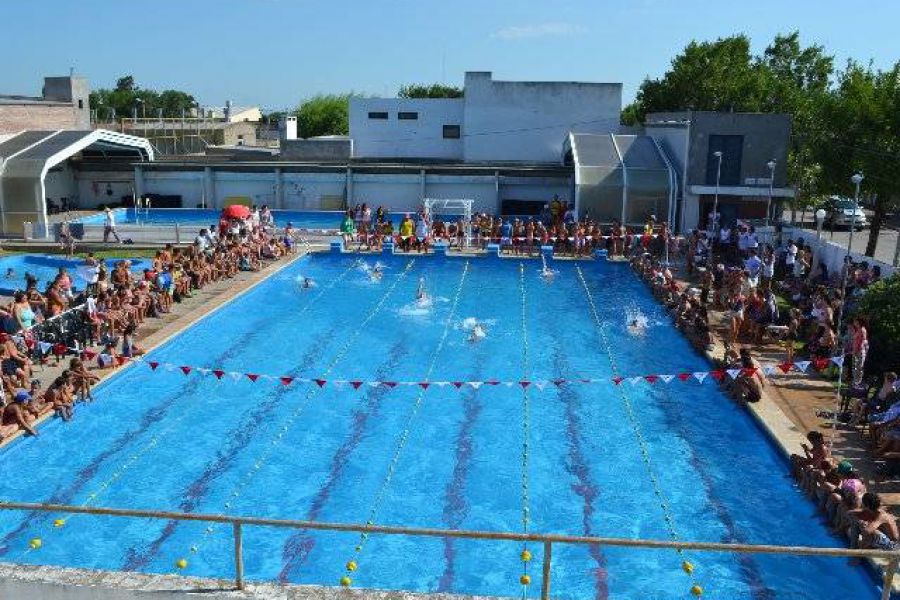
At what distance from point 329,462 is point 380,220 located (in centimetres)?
1846

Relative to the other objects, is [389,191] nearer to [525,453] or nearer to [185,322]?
[185,322]

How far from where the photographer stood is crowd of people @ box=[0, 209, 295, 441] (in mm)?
12062

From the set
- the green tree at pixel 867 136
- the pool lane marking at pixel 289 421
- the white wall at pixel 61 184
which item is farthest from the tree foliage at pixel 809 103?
the white wall at pixel 61 184

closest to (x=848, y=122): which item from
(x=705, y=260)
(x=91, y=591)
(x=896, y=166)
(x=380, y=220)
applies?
(x=896, y=166)

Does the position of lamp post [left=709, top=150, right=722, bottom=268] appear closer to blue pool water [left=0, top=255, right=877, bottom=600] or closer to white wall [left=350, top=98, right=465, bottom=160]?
blue pool water [left=0, top=255, right=877, bottom=600]

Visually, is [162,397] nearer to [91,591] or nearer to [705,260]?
[91,591]

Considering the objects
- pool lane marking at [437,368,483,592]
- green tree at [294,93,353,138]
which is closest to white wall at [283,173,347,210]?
pool lane marking at [437,368,483,592]

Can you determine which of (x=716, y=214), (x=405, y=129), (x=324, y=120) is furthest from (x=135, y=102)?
(x=716, y=214)

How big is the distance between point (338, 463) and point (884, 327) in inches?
351

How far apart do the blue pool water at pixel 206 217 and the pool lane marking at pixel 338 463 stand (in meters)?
18.3

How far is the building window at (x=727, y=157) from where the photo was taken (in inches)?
1065

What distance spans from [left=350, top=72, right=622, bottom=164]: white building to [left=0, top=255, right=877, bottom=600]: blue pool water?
25.6 meters

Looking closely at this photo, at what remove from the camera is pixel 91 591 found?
5156mm

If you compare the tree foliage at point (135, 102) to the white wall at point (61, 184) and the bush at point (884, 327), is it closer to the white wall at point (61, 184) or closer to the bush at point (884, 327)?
the white wall at point (61, 184)
